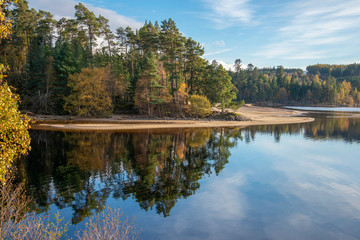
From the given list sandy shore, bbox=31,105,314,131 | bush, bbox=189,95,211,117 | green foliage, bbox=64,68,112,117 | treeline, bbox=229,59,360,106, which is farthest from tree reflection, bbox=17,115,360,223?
treeline, bbox=229,59,360,106

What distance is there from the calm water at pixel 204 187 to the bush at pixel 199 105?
2703 cm

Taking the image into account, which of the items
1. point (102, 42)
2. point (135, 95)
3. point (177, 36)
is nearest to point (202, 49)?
point (177, 36)

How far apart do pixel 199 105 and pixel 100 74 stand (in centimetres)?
2366

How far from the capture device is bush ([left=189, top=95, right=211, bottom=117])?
5648cm

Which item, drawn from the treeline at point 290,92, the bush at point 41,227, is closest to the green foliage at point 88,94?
the bush at point 41,227

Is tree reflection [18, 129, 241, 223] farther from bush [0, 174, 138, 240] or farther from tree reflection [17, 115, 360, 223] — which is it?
bush [0, 174, 138, 240]

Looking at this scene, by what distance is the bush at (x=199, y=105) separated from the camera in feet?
185

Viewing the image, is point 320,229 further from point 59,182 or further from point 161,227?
point 59,182

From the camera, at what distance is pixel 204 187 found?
55.3 feet

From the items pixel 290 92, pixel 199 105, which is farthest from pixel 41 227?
pixel 290 92

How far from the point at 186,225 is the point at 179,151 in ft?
49.7

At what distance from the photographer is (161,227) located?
1175 centimetres

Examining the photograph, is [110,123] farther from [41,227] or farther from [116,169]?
[41,227]

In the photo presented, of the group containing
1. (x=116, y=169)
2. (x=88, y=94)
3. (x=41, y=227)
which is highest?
(x=88, y=94)
